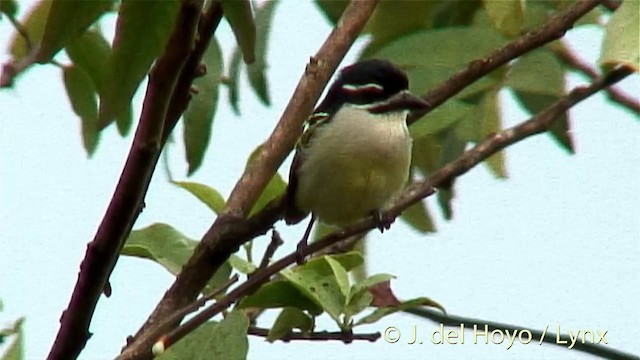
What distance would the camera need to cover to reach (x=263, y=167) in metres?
1.27

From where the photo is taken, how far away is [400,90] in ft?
6.05

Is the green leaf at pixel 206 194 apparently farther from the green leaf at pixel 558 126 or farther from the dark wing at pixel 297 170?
the green leaf at pixel 558 126

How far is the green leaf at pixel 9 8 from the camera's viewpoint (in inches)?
39.0

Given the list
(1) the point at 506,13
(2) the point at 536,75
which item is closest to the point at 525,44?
(1) the point at 506,13

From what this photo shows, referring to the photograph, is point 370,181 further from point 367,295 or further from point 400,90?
point 367,295

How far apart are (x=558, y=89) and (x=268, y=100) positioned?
1.18ft

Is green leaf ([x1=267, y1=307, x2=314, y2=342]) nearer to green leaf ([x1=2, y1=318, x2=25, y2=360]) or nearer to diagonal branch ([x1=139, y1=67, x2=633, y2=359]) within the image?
diagonal branch ([x1=139, y1=67, x2=633, y2=359])

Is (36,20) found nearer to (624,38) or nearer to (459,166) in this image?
(459,166)

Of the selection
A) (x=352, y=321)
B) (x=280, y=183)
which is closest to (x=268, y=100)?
(x=280, y=183)

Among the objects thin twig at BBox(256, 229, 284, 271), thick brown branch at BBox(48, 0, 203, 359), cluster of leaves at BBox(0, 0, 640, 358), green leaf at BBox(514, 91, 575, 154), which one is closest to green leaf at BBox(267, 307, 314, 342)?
cluster of leaves at BBox(0, 0, 640, 358)

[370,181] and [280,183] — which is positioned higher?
[280,183]

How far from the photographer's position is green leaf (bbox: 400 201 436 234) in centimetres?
160

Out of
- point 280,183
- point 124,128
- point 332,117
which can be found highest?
point 124,128

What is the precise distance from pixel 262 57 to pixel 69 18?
0.64 m
